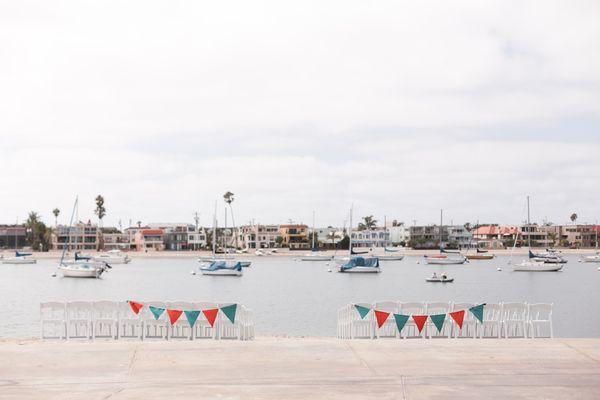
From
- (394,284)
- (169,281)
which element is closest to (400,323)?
(394,284)

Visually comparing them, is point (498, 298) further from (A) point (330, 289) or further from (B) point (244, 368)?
(B) point (244, 368)

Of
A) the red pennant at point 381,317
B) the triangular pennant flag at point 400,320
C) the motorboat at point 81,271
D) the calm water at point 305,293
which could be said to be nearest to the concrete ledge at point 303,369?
the triangular pennant flag at point 400,320

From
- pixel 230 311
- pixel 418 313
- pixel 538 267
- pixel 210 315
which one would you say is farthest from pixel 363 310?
pixel 538 267

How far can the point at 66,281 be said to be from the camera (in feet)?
418

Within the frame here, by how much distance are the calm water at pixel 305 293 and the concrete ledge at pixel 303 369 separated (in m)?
27.5

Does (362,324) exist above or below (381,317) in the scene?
below

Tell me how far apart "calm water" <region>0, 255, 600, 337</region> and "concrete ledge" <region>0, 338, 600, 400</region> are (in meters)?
27.5

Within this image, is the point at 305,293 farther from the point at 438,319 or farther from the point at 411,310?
the point at 438,319

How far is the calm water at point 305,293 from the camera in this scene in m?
59.1

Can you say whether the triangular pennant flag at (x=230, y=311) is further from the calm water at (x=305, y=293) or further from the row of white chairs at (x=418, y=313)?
the calm water at (x=305, y=293)

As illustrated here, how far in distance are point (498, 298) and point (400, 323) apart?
74655mm

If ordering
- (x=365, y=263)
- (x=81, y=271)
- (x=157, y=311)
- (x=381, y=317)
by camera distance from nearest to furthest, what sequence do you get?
1. (x=381, y=317)
2. (x=157, y=311)
3. (x=81, y=271)
4. (x=365, y=263)

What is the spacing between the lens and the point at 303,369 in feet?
57.9

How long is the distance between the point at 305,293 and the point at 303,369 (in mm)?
80146
